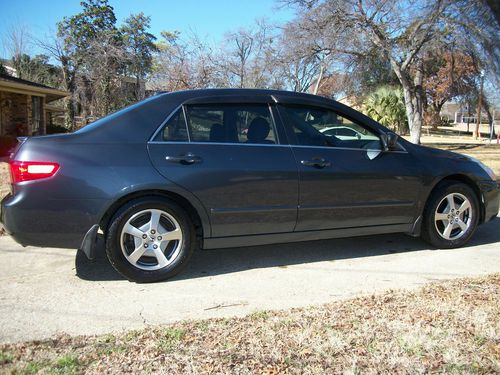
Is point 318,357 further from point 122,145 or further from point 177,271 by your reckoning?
point 122,145

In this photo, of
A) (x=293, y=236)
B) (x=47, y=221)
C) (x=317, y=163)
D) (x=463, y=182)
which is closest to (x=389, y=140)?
(x=317, y=163)

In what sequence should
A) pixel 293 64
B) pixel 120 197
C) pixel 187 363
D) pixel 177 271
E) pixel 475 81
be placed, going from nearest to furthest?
pixel 187 363 < pixel 120 197 < pixel 177 271 < pixel 293 64 < pixel 475 81

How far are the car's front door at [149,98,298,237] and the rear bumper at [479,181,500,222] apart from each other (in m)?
2.35

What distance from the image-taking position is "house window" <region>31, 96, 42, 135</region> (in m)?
18.5

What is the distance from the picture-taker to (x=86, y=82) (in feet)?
90.5

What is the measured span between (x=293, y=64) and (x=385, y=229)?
65.1 ft

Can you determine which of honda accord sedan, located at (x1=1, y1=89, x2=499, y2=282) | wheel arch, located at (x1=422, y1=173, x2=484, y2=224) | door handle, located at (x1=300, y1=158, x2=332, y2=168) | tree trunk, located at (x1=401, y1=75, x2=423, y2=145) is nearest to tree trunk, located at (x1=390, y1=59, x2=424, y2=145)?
tree trunk, located at (x1=401, y1=75, x2=423, y2=145)

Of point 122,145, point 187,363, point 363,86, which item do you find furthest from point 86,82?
point 187,363

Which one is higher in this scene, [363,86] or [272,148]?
[363,86]

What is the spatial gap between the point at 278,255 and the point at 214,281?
3.19 feet

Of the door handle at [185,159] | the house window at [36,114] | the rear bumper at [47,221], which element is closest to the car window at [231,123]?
the door handle at [185,159]

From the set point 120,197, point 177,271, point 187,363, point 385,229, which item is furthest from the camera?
point 385,229

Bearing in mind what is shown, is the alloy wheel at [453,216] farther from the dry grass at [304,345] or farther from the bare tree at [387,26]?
the bare tree at [387,26]

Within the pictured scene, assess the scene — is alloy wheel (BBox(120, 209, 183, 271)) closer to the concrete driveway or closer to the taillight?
the concrete driveway
